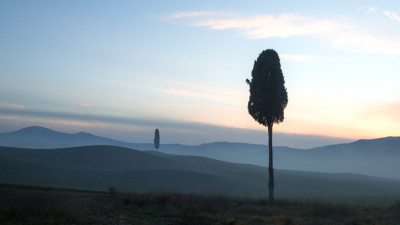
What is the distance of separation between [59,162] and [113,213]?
71.6 metres

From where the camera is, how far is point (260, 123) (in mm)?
32688

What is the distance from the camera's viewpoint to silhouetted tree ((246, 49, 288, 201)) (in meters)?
31.5

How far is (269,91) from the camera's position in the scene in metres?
31.6

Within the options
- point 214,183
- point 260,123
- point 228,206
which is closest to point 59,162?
point 214,183

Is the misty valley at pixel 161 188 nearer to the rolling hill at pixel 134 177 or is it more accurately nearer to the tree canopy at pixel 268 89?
the rolling hill at pixel 134 177

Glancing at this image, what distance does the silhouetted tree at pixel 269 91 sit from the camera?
31.5m

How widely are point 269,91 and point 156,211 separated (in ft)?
57.3

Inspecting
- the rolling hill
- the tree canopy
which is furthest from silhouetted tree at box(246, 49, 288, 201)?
the rolling hill

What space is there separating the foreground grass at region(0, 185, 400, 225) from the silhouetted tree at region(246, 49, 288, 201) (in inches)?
354

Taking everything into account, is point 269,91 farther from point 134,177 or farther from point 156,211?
point 134,177

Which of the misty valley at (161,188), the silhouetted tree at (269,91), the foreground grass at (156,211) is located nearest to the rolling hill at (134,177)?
the misty valley at (161,188)

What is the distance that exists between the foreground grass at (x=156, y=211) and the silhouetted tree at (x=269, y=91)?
29.5ft

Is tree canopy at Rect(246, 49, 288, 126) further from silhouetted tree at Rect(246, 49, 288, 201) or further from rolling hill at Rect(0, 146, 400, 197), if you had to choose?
rolling hill at Rect(0, 146, 400, 197)

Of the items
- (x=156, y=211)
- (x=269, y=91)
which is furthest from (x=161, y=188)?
(x=156, y=211)
